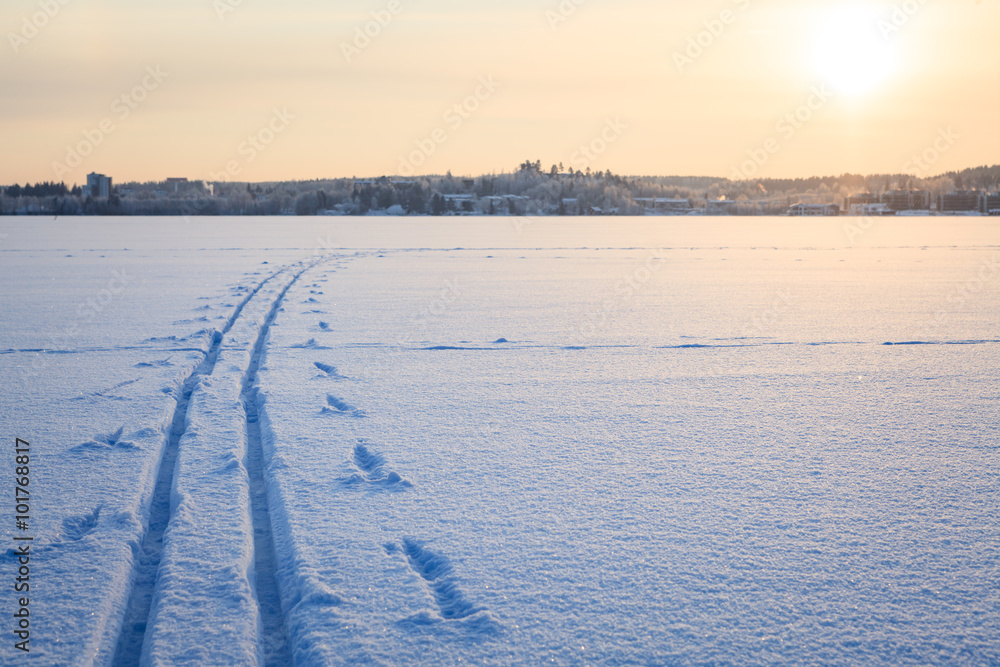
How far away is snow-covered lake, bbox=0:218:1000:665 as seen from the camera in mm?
2352

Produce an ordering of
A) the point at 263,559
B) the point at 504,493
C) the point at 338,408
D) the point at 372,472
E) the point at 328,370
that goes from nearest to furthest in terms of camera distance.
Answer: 1. the point at 263,559
2. the point at 504,493
3. the point at 372,472
4. the point at 338,408
5. the point at 328,370

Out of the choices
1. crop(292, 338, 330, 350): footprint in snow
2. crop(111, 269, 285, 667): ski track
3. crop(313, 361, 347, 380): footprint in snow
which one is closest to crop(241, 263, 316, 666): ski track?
crop(111, 269, 285, 667): ski track

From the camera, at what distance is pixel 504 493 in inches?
137

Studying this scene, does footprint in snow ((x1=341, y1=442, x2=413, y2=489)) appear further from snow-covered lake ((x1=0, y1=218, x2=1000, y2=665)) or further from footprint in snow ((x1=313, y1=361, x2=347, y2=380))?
footprint in snow ((x1=313, y1=361, x2=347, y2=380))

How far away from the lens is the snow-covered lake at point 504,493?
7.72 feet

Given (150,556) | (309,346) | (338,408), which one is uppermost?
(309,346)

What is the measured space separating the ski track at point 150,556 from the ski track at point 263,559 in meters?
0.36

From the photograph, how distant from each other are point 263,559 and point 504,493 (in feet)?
3.69

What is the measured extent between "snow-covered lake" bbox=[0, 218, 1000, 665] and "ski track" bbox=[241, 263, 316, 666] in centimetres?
1

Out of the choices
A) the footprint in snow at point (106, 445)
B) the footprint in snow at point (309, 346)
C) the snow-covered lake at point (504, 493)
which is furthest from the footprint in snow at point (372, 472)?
the footprint in snow at point (309, 346)

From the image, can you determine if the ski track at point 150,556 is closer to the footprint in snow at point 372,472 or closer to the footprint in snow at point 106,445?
the footprint in snow at point 106,445

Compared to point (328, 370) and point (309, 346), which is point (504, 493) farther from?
point (309, 346)

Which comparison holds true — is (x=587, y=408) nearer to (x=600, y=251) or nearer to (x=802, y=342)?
(x=802, y=342)

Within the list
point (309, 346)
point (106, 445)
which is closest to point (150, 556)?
point (106, 445)
